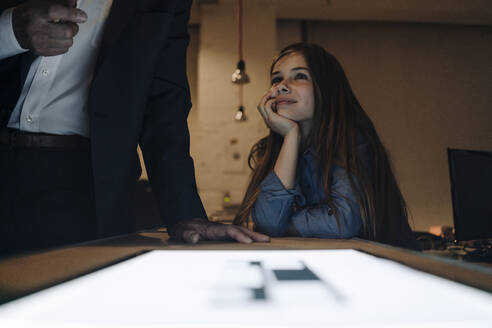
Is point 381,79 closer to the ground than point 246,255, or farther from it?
farther from it

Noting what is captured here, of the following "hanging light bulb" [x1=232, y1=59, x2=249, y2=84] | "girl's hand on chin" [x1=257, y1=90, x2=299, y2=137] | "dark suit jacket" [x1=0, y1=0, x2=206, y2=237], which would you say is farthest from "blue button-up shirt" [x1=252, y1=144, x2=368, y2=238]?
"hanging light bulb" [x1=232, y1=59, x2=249, y2=84]

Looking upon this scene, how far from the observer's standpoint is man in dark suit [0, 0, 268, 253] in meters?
0.76

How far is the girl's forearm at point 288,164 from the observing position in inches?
44.0

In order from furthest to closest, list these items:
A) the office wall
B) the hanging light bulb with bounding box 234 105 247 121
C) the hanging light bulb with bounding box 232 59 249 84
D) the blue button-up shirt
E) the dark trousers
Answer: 1. the office wall
2. the hanging light bulb with bounding box 234 105 247 121
3. the hanging light bulb with bounding box 232 59 249 84
4. the blue button-up shirt
5. the dark trousers

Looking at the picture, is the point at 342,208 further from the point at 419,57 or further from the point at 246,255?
the point at 419,57

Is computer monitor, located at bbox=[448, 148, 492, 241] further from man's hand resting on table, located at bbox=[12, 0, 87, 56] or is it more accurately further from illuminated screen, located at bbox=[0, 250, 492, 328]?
man's hand resting on table, located at bbox=[12, 0, 87, 56]

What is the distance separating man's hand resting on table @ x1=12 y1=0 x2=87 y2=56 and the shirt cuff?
0.13ft

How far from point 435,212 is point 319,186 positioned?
3.17 m

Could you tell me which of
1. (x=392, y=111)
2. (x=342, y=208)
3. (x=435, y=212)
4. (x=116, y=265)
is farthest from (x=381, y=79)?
(x=116, y=265)

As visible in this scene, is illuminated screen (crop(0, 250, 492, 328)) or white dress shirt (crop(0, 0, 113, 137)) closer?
illuminated screen (crop(0, 250, 492, 328))

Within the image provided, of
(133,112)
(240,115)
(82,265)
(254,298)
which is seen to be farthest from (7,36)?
(240,115)

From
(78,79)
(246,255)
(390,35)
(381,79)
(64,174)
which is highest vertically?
(390,35)

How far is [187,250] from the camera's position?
0.49 m

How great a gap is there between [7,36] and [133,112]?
296 millimetres
